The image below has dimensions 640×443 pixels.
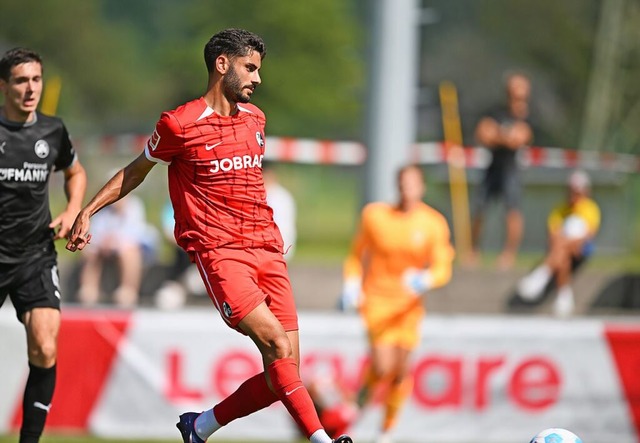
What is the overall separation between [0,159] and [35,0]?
1094 inches

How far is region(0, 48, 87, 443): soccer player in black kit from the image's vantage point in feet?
24.5

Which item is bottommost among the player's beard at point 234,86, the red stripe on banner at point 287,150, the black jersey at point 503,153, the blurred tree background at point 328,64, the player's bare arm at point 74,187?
the player's bare arm at point 74,187

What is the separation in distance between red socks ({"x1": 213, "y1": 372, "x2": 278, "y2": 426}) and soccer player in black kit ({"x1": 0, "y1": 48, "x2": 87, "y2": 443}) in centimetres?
118

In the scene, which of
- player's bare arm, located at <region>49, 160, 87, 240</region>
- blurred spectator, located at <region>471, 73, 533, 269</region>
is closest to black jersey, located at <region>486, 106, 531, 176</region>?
blurred spectator, located at <region>471, 73, 533, 269</region>

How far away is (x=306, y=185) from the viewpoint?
104 ft

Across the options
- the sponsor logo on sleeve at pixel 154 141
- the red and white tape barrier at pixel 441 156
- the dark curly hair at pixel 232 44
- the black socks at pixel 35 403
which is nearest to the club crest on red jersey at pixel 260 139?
the dark curly hair at pixel 232 44

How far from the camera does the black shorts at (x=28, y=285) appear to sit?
757 centimetres

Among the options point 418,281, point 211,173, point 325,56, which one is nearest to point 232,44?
point 211,173

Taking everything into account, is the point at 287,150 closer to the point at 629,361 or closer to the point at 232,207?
the point at 629,361

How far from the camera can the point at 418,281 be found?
10.4 metres

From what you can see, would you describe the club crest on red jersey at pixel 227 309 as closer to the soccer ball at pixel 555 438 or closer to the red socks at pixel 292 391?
the red socks at pixel 292 391

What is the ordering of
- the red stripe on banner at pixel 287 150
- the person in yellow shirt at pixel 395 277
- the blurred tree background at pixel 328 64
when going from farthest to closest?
the blurred tree background at pixel 328 64 < the red stripe on banner at pixel 287 150 < the person in yellow shirt at pixel 395 277

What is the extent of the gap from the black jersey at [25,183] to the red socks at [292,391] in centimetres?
188

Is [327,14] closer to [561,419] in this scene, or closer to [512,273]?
[512,273]
